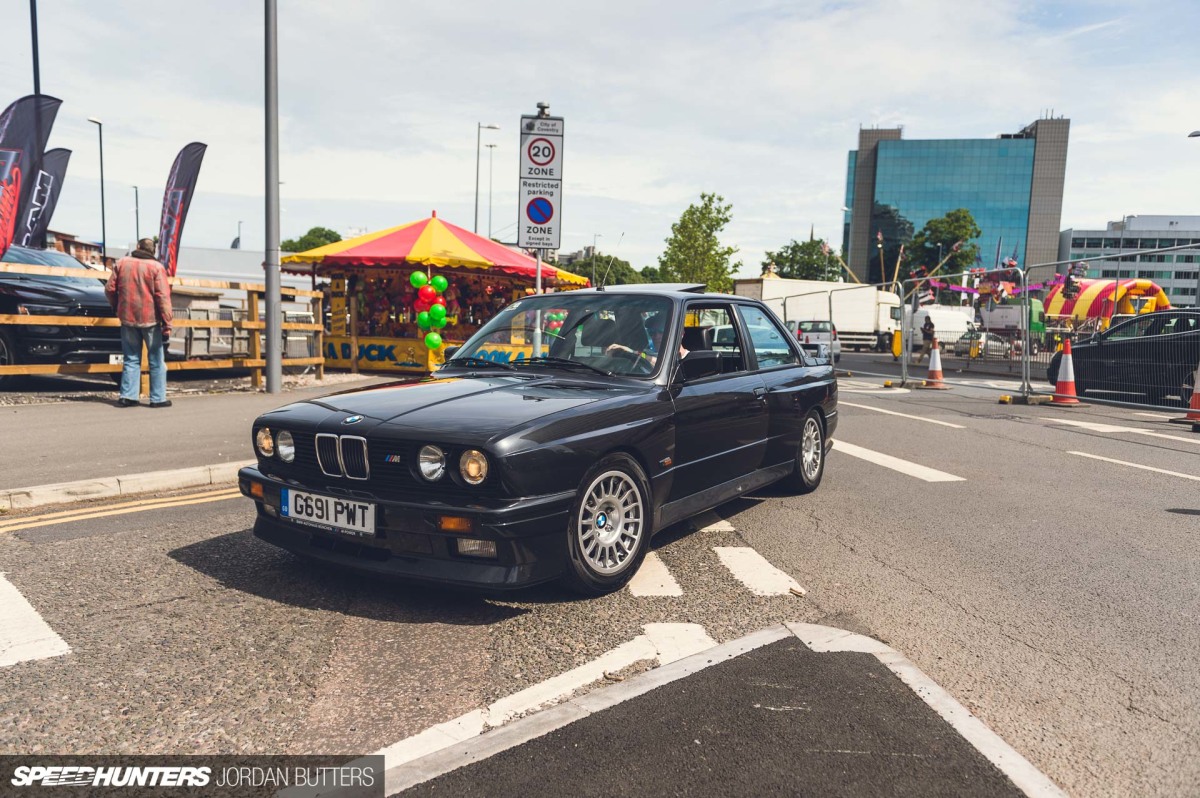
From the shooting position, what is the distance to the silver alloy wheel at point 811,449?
6145 mm

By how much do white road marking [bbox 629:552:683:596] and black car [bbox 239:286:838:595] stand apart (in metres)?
0.13

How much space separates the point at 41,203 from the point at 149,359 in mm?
10108

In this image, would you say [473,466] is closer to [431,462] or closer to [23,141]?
[431,462]

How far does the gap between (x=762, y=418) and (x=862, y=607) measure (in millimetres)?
1768

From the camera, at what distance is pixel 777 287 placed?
36781 millimetres

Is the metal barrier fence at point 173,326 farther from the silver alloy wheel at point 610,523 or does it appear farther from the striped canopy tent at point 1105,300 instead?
the striped canopy tent at point 1105,300

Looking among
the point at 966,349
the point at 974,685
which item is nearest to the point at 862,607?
the point at 974,685

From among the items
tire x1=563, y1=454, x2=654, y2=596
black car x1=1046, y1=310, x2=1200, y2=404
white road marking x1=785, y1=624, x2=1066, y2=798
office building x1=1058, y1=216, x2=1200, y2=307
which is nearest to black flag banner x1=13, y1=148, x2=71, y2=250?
tire x1=563, y1=454, x2=654, y2=596

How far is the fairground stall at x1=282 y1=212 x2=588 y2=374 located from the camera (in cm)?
1655

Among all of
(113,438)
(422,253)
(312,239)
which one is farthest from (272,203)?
(312,239)

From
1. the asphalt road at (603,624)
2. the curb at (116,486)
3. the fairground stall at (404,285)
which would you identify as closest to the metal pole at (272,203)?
the fairground stall at (404,285)

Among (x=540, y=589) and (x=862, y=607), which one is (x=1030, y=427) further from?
(x=540, y=589)

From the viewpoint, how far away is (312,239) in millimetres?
103188

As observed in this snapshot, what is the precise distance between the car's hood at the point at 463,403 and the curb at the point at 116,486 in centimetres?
251
